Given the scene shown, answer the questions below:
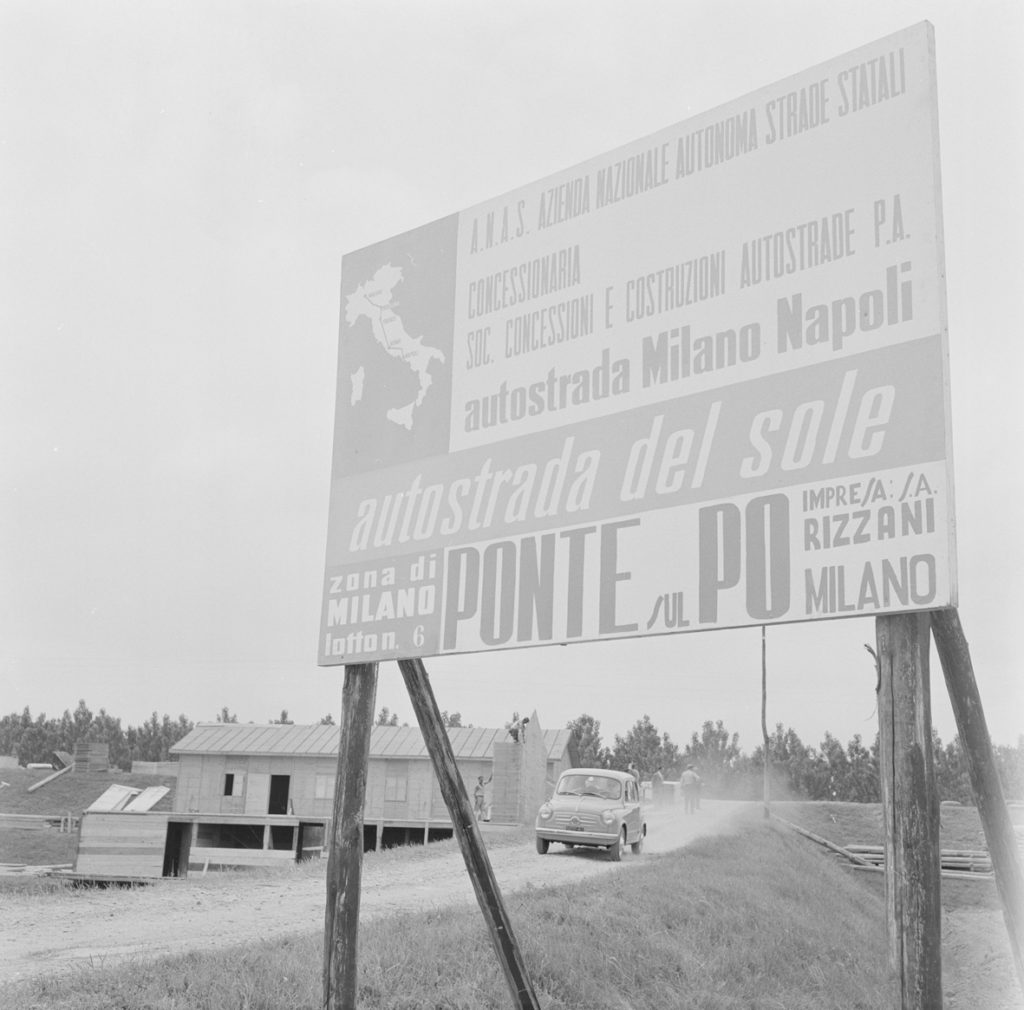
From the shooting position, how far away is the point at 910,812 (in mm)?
4570

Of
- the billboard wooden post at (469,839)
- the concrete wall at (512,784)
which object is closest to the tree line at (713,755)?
the concrete wall at (512,784)

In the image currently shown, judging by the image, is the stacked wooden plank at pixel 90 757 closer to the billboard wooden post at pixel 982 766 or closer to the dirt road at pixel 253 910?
the dirt road at pixel 253 910

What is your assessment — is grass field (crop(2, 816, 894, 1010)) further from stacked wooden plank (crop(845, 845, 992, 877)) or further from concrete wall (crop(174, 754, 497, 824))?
concrete wall (crop(174, 754, 497, 824))

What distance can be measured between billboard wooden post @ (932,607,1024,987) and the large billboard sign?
27.3 inches

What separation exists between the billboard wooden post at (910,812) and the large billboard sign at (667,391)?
237mm

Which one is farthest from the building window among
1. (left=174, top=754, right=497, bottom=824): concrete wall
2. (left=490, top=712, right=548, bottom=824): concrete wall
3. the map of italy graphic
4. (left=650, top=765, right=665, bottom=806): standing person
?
the map of italy graphic

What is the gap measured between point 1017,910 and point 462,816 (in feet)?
10.2

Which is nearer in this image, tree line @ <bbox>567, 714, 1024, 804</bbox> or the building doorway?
the building doorway

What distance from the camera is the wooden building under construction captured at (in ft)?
126

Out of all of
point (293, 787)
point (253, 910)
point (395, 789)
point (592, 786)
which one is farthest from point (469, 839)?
point (293, 787)

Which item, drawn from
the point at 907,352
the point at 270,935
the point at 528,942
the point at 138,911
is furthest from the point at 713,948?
the point at 907,352

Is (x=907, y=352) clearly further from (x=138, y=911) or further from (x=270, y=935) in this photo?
(x=138, y=911)

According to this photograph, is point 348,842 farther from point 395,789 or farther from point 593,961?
point 395,789

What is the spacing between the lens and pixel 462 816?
684 centimetres
